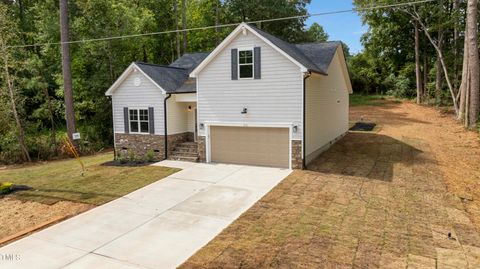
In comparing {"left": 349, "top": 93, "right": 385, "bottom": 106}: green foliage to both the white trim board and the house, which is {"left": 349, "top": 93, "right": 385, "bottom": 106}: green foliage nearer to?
the house

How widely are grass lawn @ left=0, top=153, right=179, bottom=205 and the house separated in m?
2.47

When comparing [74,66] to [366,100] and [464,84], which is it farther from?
[366,100]

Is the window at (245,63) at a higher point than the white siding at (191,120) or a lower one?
higher

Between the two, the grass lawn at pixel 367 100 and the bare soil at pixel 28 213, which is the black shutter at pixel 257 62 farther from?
the grass lawn at pixel 367 100

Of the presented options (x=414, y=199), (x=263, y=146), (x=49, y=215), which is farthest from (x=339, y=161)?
(x=49, y=215)

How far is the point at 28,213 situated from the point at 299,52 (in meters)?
13.1

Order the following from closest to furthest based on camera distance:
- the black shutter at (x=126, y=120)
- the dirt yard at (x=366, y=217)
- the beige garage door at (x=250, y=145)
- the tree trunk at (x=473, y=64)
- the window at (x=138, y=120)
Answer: the dirt yard at (x=366, y=217) < the beige garage door at (x=250, y=145) < the window at (x=138, y=120) < the black shutter at (x=126, y=120) < the tree trunk at (x=473, y=64)

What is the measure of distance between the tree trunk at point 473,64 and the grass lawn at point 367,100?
16359 mm

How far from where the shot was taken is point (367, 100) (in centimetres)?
3931

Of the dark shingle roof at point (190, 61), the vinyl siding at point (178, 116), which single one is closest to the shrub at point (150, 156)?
the vinyl siding at point (178, 116)

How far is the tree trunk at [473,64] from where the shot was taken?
1786cm

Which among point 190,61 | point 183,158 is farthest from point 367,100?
point 183,158

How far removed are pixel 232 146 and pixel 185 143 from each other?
318cm

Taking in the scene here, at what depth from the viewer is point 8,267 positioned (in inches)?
242
